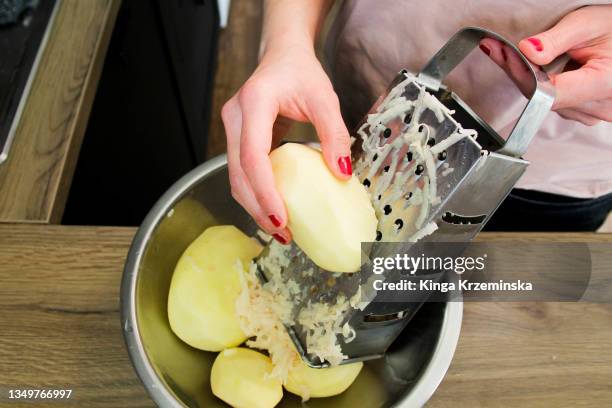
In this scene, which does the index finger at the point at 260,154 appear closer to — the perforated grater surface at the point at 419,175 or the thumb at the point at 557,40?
the perforated grater surface at the point at 419,175

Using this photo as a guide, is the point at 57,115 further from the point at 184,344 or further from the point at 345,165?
the point at 345,165

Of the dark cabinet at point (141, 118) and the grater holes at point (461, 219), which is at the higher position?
the grater holes at point (461, 219)

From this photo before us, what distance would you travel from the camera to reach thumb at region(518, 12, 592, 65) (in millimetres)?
575

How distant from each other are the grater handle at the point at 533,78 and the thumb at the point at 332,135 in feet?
0.34

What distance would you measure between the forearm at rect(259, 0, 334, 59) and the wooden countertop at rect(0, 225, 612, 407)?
1.20 feet

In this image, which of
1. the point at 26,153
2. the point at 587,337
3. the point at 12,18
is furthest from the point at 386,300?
the point at 12,18

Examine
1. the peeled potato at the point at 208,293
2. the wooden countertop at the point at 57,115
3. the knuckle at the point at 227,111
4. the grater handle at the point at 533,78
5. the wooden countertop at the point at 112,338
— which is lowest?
the wooden countertop at the point at 112,338

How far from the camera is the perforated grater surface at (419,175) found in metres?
0.48

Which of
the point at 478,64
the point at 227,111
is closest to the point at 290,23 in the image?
the point at 227,111

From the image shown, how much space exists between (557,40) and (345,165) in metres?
0.29

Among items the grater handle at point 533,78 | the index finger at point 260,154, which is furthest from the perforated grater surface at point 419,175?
the index finger at point 260,154

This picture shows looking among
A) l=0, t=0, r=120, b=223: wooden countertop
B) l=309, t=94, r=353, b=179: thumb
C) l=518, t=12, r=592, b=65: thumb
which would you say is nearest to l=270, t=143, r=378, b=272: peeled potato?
l=309, t=94, r=353, b=179: thumb

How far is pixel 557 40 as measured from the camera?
603 mm

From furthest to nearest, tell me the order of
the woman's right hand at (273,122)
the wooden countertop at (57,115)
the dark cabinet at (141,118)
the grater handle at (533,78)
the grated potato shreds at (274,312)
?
the dark cabinet at (141,118), the wooden countertop at (57,115), the grated potato shreds at (274,312), the woman's right hand at (273,122), the grater handle at (533,78)
